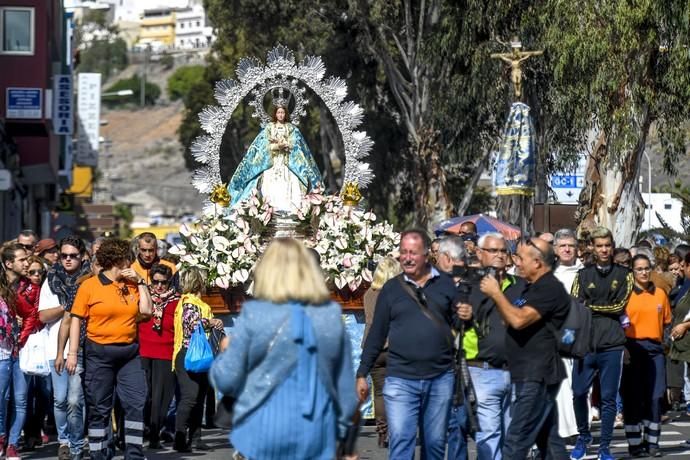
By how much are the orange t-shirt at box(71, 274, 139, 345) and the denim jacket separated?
15.4 ft

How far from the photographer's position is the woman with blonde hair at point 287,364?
24.4 feet

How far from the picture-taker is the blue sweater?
7500 millimetres

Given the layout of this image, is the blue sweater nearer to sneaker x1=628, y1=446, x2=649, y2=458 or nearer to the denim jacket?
the denim jacket

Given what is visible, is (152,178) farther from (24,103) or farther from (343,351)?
(343,351)

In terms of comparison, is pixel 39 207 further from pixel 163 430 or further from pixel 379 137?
pixel 163 430

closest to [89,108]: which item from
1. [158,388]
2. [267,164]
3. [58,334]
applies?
[267,164]

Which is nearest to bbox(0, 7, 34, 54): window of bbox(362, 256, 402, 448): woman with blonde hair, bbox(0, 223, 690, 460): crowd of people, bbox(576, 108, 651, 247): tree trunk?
bbox(576, 108, 651, 247): tree trunk

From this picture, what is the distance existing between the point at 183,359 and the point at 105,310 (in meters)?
2.88

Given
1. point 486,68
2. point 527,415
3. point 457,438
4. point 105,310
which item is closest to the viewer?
point 527,415

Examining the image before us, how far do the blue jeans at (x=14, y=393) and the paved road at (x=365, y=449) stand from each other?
922 millimetres

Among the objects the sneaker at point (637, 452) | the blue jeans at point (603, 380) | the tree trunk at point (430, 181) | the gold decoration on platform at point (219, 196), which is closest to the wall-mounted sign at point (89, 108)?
the tree trunk at point (430, 181)

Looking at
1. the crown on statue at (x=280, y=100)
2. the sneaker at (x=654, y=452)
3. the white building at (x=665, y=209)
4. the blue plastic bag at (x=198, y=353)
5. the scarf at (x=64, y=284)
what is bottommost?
the sneaker at (x=654, y=452)

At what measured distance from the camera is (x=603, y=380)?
1371cm

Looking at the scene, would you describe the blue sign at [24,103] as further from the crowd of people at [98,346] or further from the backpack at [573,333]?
the backpack at [573,333]
